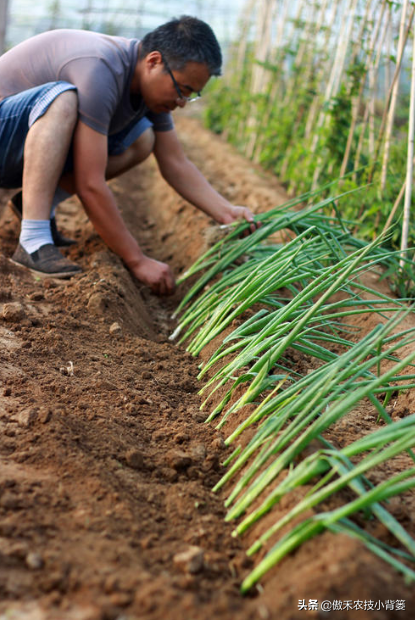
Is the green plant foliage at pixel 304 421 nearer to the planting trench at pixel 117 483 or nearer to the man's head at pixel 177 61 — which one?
the planting trench at pixel 117 483

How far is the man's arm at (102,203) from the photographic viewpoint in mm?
2039

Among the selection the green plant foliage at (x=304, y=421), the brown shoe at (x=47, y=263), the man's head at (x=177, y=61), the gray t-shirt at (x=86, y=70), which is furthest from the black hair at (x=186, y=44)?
the brown shoe at (x=47, y=263)

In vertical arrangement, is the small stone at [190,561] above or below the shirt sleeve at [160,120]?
below

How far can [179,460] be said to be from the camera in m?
1.17

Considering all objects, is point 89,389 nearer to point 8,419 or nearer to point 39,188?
point 8,419

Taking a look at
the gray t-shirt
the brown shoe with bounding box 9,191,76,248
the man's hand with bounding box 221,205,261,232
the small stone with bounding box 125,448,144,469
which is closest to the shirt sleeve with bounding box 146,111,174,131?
the gray t-shirt

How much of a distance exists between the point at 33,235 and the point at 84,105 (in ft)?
1.70

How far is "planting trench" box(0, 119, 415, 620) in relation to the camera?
2.54ft

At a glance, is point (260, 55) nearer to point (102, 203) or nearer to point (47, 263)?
point (102, 203)

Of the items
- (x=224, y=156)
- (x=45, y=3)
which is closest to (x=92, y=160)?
(x=224, y=156)

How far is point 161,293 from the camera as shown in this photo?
7.63 feet

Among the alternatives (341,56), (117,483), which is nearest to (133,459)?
(117,483)

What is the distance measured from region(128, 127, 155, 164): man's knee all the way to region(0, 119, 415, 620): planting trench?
0.64 meters

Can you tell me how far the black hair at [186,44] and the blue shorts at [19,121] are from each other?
37 centimetres
